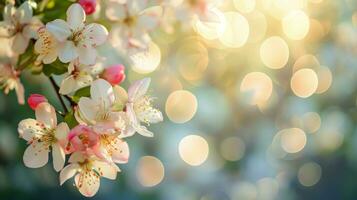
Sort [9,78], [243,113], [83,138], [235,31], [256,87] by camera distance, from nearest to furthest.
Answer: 1. [83,138]
2. [9,78]
3. [235,31]
4. [256,87]
5. [243,113]

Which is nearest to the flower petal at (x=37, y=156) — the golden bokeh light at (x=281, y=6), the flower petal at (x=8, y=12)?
the flower petal at (x=8, y=12)

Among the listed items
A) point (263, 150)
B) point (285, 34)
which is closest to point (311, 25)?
point (285, 34)

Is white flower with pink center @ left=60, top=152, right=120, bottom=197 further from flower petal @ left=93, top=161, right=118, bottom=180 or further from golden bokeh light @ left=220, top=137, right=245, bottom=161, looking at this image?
golden bokeh light @ left=220, top=137, right=245, bottom=161

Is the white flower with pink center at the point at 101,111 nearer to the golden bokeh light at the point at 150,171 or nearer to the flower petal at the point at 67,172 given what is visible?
the flower petal at the point at 67,172

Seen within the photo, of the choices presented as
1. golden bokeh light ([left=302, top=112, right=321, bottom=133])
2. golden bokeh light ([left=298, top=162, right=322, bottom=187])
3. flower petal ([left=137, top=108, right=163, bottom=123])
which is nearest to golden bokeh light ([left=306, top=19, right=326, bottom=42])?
golden bokeh light ([left=302, top=112, right=321, bottom=133])

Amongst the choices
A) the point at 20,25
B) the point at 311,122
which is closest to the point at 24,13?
the point at 20,25

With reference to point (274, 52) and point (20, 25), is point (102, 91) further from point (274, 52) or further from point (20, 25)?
point (274, 52)

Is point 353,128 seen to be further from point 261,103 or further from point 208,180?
point 208,180
